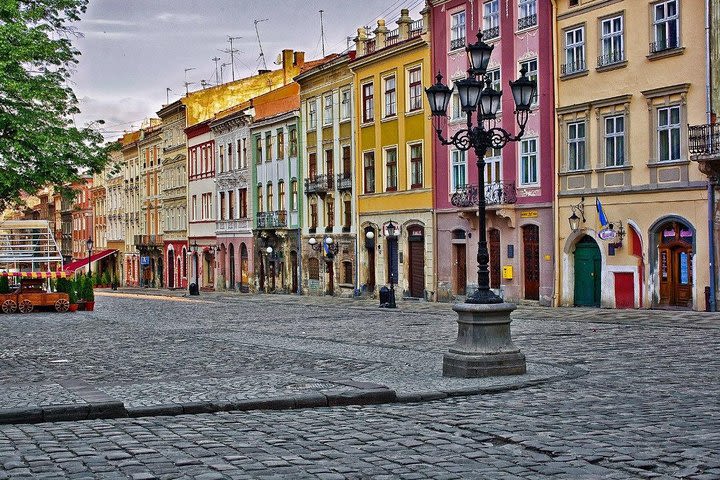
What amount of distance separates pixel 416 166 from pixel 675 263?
15185mm

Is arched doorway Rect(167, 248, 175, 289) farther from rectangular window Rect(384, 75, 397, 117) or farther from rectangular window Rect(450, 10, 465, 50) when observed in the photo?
rectangular window Rect(450, 10, 465, 50)

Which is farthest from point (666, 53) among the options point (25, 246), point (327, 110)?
point (327, 110)

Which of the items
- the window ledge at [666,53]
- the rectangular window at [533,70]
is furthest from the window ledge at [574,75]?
the window ledge at [666,53]

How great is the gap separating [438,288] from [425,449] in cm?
3454

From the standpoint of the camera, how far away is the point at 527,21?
38469 millimetres

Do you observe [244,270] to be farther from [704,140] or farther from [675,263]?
[704,140]

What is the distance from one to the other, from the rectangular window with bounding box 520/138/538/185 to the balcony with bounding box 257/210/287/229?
2188 centimetres

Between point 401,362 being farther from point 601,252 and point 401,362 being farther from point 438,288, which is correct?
point 438,288

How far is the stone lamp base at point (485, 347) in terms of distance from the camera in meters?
15.0

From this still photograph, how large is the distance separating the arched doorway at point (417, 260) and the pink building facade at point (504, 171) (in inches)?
52.8

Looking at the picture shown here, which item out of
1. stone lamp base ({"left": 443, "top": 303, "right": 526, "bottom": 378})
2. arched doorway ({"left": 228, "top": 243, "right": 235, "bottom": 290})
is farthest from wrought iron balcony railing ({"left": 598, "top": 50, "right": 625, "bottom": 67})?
arched doorway ({"left": 228, "top": 243, "right": 235, "bottom": 290})

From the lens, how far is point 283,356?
19.2 meters

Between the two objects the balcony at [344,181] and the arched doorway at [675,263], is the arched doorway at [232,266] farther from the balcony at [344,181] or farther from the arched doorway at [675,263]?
the arched doorway at [675,263]

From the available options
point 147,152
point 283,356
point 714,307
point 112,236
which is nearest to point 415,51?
point 714,307
